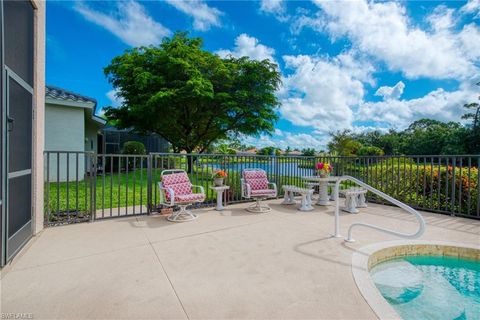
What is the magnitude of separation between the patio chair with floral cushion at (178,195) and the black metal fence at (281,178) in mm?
375

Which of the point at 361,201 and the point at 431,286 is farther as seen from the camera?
the point at 361,201

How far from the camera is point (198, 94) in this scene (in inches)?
410

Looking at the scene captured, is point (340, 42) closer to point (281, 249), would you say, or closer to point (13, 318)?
point (281, 249)

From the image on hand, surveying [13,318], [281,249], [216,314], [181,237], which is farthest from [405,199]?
[13,318]

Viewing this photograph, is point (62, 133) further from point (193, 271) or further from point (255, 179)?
point (193, 271)

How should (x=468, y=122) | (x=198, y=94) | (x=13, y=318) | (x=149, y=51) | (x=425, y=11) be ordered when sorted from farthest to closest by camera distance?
(x=468, y=122) → (x=149, y=51) → (x=198, y=94) → (x=425, y=11) → (x=13, y=318)

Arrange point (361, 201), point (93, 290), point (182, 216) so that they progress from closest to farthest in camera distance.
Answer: point (93, 290)
point (182, 216)
point (361, 201)

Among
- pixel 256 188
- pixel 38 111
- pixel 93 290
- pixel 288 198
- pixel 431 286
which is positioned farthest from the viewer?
pixel 288 198

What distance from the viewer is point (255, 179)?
5.69 metres

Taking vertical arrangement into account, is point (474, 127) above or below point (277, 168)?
above

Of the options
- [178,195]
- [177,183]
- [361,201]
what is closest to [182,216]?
[178,195]

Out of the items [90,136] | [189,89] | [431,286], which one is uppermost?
[189,89]

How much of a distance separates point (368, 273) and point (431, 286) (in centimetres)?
85

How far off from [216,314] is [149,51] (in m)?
12.8
